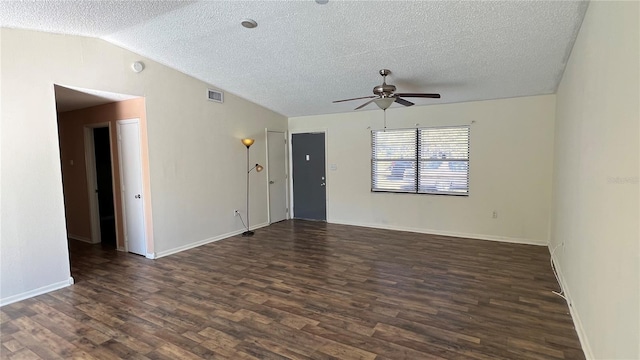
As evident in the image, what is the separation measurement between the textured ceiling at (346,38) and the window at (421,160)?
36.9 inches

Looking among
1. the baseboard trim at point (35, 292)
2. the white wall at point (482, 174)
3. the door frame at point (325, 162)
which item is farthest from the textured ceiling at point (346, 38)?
the baseboard trim at point (35, 292)

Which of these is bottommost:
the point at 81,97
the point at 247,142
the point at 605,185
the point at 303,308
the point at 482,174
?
the point at 303,308

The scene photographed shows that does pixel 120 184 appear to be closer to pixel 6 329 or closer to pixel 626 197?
pixel 6 329

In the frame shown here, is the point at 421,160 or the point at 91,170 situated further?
the point at 421,160

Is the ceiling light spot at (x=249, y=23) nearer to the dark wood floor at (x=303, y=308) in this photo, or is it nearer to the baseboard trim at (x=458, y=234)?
the dark wood floor at (x=303, y=308)

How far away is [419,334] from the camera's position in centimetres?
271

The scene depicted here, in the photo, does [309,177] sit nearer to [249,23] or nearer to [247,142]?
[247,142]

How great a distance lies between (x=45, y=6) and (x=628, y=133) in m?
4.52

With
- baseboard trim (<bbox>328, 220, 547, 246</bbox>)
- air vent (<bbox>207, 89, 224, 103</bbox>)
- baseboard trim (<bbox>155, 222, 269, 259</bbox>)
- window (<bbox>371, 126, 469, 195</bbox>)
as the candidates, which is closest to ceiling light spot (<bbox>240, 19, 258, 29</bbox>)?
air vent (<bbox>207, 89, 224, 103</bbox>)

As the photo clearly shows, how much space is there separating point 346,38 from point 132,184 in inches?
148

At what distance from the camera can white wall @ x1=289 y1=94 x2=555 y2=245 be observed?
516 centimetres

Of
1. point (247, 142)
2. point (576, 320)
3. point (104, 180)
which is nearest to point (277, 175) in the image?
point (247, 142)

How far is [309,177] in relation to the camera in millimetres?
7363

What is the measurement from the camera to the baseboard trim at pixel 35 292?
3437 millimetres
